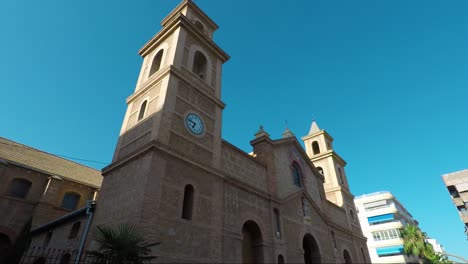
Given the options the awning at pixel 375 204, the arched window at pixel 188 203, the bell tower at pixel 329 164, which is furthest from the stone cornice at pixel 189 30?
the awning at pixel 375 204

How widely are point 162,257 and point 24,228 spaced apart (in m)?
15.8

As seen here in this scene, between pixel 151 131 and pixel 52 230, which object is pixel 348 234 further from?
pixel 52 230

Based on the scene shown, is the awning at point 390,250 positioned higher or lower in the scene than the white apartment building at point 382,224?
lower

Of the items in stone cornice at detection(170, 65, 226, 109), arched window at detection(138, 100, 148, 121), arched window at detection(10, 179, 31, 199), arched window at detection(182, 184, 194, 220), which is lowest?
arched window at detection(182, 184, 194, 220)

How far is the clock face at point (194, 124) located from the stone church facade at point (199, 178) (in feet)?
0.22

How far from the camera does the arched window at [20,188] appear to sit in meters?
21.3

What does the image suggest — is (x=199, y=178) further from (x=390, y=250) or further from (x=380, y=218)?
(x=380, y=218)

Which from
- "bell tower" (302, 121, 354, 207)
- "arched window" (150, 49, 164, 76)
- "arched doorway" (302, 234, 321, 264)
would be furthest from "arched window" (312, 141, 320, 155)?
"arched window" (150, 49, 164, 76)

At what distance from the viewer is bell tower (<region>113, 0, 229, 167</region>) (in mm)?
13125

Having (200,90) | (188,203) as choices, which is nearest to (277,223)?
(188,203)

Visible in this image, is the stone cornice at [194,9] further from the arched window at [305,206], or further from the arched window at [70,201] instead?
the arched window at [70,201]

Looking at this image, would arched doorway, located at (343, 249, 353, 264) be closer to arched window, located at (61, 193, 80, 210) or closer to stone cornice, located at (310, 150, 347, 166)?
stone cornice, located at (310, 150, 347, 166)

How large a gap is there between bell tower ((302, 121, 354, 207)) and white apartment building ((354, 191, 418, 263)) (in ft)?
80.8

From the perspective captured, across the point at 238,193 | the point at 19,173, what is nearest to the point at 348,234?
the point at 238,193
